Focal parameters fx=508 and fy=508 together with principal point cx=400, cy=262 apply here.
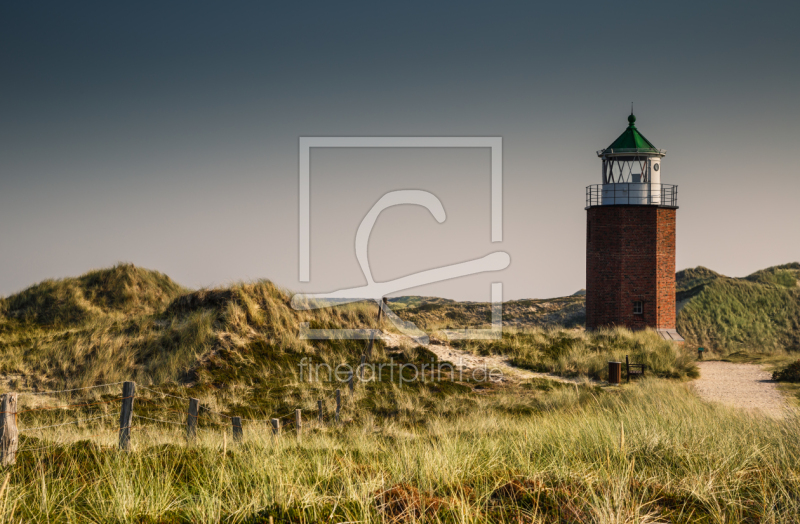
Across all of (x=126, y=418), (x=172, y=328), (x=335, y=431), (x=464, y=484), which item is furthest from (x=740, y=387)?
(x=172, y=328)

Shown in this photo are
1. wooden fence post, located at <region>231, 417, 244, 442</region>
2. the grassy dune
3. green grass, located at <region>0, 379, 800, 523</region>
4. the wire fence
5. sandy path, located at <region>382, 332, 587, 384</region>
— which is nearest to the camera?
green grass, located at <region>0, 379, 800, 523</region>

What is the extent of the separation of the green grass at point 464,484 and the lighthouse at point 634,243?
19.1 meters

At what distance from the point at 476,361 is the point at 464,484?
1488cm

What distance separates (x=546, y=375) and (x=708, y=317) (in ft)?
64.9

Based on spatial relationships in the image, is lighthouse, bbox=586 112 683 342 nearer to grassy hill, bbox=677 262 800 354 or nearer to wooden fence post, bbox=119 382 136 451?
grassy hill, bbox=677 262 800 354

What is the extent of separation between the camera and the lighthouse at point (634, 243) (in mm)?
23938

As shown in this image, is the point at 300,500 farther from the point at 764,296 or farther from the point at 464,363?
the point at 764,296

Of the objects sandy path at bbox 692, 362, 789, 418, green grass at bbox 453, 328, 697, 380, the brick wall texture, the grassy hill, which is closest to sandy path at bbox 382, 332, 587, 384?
green grass at bbox 453, 328, 697, 380

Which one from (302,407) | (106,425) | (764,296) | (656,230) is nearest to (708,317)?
(764,296)

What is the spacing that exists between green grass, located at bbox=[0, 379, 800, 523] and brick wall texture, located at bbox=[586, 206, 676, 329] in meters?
19.1

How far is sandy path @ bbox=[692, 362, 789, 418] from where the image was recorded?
12.3 m

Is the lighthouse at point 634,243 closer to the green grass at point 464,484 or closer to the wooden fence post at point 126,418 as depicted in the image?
the green grass at point 464,484

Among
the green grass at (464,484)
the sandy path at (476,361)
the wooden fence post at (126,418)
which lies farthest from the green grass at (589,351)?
the wooden fence post at (126,418)

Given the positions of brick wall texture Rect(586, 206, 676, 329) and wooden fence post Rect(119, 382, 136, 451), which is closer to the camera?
wooden fence post Rect(119, 382, 136, 451)
